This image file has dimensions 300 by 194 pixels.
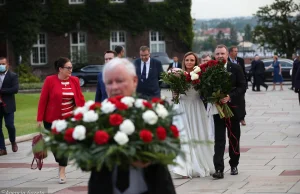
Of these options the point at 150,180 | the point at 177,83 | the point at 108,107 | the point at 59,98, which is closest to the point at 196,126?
the point at 177,83

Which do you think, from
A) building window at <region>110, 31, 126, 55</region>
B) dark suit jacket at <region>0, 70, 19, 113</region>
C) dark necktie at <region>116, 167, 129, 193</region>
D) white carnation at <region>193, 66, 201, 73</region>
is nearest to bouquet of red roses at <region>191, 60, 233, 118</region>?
white carnation at <region>193, 66, 201, 73</region>

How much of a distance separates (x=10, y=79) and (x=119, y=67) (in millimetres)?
10577

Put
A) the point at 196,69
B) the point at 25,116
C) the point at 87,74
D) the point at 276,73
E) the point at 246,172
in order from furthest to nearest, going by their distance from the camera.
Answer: the point at 87,74 < the point at 276,73 < the point at 25,116 < the point at 246,172 < the point at 196,69

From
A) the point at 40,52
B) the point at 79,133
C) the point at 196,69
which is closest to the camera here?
the point at 79,133

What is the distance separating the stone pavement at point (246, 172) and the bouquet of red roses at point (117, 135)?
464cm

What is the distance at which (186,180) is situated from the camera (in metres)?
11.0

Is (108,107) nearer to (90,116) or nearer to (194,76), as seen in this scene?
(90,116)

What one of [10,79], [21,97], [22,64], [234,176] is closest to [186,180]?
[234,176]

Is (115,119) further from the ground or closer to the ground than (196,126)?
further from the ground

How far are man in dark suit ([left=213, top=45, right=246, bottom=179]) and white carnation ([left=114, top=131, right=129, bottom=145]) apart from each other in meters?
6.54

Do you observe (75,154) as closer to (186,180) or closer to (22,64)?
(186,180)

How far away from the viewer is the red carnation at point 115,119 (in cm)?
461

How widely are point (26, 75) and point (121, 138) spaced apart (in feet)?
153

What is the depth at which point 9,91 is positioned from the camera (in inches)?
592
